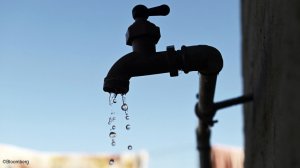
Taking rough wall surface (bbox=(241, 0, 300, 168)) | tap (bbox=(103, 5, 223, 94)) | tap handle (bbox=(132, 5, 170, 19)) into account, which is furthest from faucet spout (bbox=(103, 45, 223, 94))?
rough wall surface (bbox=(241, 0, 300, 168))

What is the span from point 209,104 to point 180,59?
3.75ft

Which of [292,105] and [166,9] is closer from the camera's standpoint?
[292,105]

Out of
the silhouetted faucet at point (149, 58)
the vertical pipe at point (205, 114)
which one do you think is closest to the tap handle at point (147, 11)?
the silhouetted faucet at point (149, 58)

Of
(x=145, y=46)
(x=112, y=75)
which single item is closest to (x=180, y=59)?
(x=145, y=46)

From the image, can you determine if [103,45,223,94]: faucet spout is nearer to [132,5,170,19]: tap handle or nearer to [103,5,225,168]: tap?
[103,5,225,168]: tap

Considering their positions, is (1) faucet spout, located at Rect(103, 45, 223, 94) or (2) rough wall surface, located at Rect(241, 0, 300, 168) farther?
(1) faucet spout, located at Rect(103, 45, 223, 94)

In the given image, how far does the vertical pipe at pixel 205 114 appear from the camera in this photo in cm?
246

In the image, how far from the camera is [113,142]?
213 cm

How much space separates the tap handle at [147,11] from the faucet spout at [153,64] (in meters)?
0.19

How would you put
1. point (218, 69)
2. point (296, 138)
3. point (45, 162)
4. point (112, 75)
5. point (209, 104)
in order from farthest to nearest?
point (45, 162) < point (209, 104) < point (218, 69) < point (112, 75) < point (296, 138)

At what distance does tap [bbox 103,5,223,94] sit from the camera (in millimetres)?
1897

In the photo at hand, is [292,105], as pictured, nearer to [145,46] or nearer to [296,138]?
[296,138]

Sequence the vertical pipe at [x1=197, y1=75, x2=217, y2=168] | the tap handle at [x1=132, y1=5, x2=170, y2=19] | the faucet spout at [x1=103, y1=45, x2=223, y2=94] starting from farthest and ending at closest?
A: the vertical pipe at [x1=197, y1=75, x2=217, y2=168]
the tap handle at [x1=132, y1=5, x2=170, y2=19]
the faucet spout at [x1=103, y1=45, x2=223, y2=94]

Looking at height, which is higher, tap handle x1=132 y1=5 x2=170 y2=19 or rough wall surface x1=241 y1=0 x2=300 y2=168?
tap handle x1=132 y1=5 x2=170 y2=19
